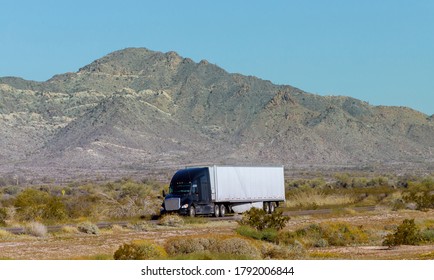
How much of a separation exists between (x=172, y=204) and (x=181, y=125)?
116194 mm

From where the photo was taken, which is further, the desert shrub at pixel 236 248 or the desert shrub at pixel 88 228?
the desert shrub at pixel 88 228

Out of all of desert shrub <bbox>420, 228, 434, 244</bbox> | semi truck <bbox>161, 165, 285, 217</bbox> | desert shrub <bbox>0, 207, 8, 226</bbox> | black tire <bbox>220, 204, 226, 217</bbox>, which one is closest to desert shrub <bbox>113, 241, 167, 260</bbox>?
desert shrub <bbox>420, 228, 434, 244</bbox>

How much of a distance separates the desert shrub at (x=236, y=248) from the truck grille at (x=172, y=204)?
2173 centimetres

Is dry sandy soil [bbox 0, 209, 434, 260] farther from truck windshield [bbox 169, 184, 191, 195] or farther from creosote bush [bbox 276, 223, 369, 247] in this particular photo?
truck windshield [bbox 169, 184, 191, 195]

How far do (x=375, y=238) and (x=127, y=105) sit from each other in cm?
12550

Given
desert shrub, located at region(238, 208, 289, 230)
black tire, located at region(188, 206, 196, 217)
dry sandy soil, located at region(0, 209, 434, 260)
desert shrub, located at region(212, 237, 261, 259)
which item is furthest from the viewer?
black tire, located at region(188, 206, 196, 217)

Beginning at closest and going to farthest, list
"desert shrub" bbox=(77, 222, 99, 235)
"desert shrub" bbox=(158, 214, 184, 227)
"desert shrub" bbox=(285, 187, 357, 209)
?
"desert shrub" bbox=(77, 222, 99, 235) < "desert shrub" bbox=(158, 214, 184, 227) < "desert shrub" bbox=(285, 187, 357, 209)

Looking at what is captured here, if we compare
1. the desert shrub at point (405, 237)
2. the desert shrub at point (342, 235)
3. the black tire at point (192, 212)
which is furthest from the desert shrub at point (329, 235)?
the black tire at point (192, 212)

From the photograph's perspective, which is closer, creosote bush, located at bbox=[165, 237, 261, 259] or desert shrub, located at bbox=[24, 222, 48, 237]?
creosote bush, located at bbox=[165, 237, 261, 259]

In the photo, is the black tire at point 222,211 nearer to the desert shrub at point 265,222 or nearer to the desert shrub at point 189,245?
the desert shrub at point 265,222

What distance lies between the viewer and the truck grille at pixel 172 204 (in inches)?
1886

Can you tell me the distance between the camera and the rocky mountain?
148 metres

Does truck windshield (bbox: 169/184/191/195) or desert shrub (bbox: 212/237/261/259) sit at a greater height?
truck windshield (bbox: 169/184/191/195)

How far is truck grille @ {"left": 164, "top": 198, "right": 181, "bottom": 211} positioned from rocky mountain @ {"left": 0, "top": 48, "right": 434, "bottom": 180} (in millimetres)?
83459
